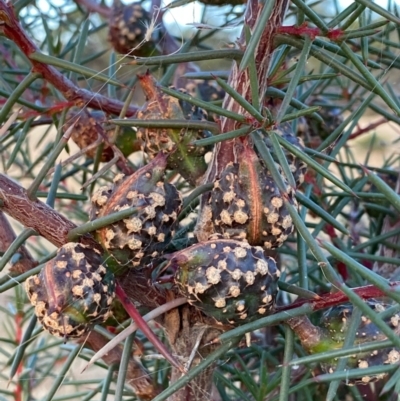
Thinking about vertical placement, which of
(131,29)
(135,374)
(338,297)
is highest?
(131,29)

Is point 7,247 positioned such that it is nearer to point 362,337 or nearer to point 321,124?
point 362,337

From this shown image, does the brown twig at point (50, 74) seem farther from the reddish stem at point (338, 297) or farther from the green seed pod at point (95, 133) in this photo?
the reddish stem at point (338, 297)

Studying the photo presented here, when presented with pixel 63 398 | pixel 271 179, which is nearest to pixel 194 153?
pixel 271 179

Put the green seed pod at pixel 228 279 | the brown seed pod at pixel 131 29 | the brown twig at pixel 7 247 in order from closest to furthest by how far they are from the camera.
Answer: the green seed pod at pixel 228 279
the brown twig at pixel 7 247
the brown seed pod at pixel 131 29

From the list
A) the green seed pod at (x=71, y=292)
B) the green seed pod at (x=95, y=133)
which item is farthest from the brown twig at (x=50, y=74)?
the green seed pod at (x=71, y=292)

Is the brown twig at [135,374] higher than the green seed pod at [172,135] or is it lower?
lower

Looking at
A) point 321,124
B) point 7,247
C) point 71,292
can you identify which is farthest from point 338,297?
point 321,124

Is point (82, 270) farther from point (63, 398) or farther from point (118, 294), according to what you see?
point (63, 398)
